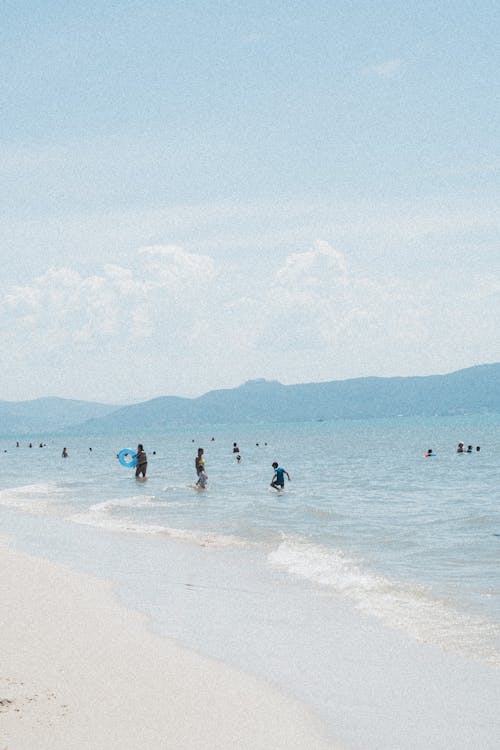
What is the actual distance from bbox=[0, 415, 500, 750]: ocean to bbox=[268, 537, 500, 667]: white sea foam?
0.03m

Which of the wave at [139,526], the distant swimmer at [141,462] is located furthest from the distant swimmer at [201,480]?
the distant swimmer at [141,462]

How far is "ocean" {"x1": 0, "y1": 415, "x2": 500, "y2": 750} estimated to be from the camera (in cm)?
709

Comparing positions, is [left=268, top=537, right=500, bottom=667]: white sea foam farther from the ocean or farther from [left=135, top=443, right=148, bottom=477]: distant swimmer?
[left=135, top=443, right=148, bottom=477]: distant swimmer

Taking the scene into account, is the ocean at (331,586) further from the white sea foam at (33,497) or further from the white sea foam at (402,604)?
the white sea foam at (33,497)

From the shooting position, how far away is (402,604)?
11.0 metres

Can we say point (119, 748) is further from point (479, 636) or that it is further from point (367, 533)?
point (367, 533)

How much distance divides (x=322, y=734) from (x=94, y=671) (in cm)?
242

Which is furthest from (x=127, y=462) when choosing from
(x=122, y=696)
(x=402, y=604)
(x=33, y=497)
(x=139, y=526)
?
(x=122, y=696)

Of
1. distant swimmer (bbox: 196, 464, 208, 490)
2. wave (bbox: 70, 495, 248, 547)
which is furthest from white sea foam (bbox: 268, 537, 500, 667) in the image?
distant swimmer (bbox: 196, 464, 208, 490)

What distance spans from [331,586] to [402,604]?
5.64ft

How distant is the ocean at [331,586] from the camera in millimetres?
7086

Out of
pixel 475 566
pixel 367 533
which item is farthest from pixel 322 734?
pixel 367 533

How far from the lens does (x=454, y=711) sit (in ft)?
22.2

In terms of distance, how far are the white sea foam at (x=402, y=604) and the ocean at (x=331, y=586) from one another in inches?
1.2
